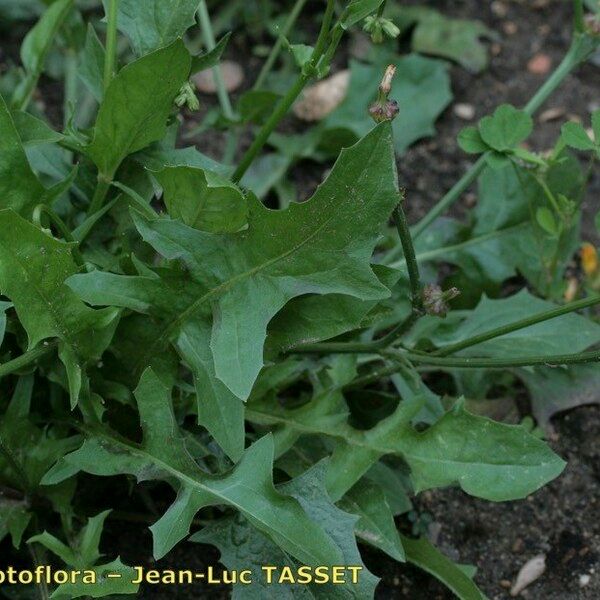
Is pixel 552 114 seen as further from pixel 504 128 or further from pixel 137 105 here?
pixel 137 105

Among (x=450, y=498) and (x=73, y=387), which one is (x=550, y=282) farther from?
(x=73, y=387)

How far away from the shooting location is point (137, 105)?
1620 mm

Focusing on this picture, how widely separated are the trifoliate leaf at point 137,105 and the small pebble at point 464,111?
3.87 feet

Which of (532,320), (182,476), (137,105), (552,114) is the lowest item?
(552,114)

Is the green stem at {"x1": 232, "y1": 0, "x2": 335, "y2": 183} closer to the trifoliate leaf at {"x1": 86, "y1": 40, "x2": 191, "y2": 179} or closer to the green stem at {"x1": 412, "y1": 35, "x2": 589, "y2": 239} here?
the trifoliate leaf at {"x1": 86, "y1": 40, "x2": 191, "y2": 179}

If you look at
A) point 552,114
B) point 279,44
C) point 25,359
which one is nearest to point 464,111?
point 552,114

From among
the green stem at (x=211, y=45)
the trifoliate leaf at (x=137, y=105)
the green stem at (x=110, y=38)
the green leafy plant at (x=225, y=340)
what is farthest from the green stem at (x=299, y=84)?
the green stem at (x=211, y=45)

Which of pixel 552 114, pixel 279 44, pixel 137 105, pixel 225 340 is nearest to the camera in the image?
pixel 225 340

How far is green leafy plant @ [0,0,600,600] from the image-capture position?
4.83ft

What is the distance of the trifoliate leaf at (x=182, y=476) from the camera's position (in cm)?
143

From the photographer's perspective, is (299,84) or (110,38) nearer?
(299,84)

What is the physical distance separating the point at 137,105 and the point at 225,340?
0.42 m

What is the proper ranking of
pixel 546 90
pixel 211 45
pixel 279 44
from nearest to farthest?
pixel 546 90
pixel 211 45
pixel 279 44

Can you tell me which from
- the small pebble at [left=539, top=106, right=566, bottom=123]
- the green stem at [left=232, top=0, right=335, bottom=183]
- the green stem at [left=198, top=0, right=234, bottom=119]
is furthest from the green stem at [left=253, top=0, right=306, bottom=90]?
the small pebble at [left=539, top=106, right=566, bottom=123]
